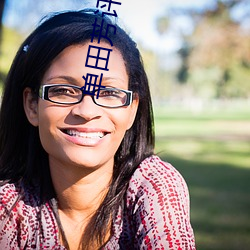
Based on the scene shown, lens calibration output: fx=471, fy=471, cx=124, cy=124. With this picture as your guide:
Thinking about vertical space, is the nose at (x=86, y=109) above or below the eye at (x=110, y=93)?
below

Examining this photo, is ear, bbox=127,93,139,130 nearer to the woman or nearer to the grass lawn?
the woman

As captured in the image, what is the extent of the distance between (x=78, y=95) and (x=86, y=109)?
0.05m

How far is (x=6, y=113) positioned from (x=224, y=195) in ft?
16.6

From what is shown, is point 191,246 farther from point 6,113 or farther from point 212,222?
point 212,222

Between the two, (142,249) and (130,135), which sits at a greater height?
(130,135)

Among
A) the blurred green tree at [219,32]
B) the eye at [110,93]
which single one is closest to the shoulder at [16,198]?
the eye at [110,93]

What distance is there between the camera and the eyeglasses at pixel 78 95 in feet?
4.80

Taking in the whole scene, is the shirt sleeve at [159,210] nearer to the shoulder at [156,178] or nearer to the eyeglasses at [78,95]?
the shoulder at [156,178]

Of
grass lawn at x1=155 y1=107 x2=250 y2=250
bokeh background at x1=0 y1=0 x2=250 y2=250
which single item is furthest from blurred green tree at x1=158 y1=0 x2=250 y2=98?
grass lawn at x1=155 y1=107 x2=250 y2=250

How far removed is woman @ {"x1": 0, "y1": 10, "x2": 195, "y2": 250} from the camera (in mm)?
1478

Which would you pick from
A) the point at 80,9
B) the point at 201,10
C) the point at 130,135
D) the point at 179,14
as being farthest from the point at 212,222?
the point at 179,14

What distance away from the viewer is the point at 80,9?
1.67m


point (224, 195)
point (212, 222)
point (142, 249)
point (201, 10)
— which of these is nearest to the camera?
point (142, 249)

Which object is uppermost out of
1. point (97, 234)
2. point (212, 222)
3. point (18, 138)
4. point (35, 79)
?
point (35, 79)
